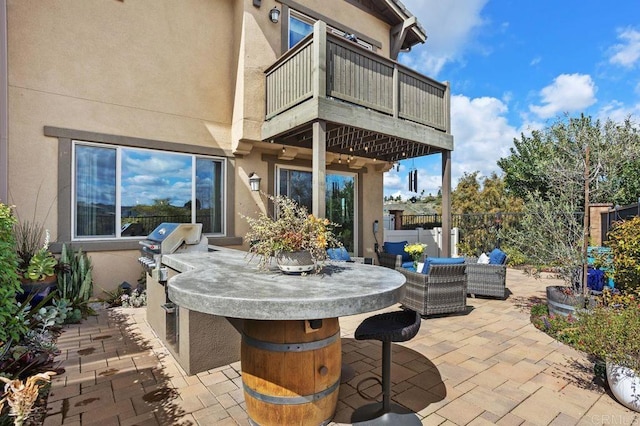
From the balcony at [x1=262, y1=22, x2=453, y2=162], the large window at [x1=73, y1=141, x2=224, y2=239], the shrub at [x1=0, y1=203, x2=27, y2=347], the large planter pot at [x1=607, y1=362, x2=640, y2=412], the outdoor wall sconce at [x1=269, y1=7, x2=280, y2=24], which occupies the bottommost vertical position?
the large planter pot at [x1=607, y1=362, x2=640, y2=412]

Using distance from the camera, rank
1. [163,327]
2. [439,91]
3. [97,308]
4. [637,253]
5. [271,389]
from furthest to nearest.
A: 1. [439,91]
2. [97,308]
3. [163,327]
4. [637,253]
5. [271,389]

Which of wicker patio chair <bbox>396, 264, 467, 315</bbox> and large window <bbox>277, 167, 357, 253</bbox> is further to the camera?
large window <bbox>277, 167, 357, 253</bbox>

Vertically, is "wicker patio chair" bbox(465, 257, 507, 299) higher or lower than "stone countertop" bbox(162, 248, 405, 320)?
lower

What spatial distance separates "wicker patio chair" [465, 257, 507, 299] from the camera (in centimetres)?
598

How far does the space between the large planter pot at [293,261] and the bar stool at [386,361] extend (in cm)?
64

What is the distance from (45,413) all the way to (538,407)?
13.0 feet

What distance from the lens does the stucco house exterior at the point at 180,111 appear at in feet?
16.2

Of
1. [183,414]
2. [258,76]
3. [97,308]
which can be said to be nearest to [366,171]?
[258,76]

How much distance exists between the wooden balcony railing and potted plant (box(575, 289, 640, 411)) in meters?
4.30

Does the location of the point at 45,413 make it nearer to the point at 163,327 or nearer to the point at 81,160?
the point at 163,327

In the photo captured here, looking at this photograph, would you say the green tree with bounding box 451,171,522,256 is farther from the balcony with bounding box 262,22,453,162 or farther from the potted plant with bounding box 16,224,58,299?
the potted plant with bounding box 16,224,58,299

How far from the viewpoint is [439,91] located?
7.13 m

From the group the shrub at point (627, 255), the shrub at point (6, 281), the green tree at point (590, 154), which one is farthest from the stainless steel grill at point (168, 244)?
the green tree at point (590, 154)

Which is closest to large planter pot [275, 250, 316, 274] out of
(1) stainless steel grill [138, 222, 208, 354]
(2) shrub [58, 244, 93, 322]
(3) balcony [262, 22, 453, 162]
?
(1) stainless steel grill [138, 222, 208, 354]
